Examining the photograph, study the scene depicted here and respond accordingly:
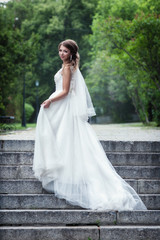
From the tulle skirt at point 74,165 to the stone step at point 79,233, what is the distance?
1.11 feet

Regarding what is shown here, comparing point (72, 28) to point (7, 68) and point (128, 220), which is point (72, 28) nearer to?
point (7, 68)

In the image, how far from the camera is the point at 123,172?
5.66 m

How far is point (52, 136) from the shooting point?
487cm

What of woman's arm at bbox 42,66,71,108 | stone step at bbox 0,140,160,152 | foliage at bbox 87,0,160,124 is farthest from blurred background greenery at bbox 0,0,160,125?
woman's arm at bbox 42,66,71,108

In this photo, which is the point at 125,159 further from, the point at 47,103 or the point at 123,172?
the point at 47,103

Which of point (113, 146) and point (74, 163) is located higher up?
point (113, 146)

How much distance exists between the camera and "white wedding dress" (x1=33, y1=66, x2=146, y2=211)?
15.3ft

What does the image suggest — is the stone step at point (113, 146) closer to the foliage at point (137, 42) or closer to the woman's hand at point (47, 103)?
the woman's hand at point (47, 103)

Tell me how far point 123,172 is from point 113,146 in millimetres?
770

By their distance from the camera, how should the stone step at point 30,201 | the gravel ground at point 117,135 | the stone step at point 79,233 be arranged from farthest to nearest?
the gravel ground at point 117,135 → the stone step at point 30,201 → the stone step at point 79,233

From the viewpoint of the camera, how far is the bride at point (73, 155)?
4.67m

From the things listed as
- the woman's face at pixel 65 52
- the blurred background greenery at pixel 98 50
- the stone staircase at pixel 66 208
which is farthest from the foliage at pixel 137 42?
the woman's face at pixel 65 52

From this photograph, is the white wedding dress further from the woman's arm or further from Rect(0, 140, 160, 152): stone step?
Rect(0, 140, 160, 152): stone step

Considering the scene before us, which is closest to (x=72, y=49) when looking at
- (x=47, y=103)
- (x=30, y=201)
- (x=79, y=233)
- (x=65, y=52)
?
(x=65, y=52)
